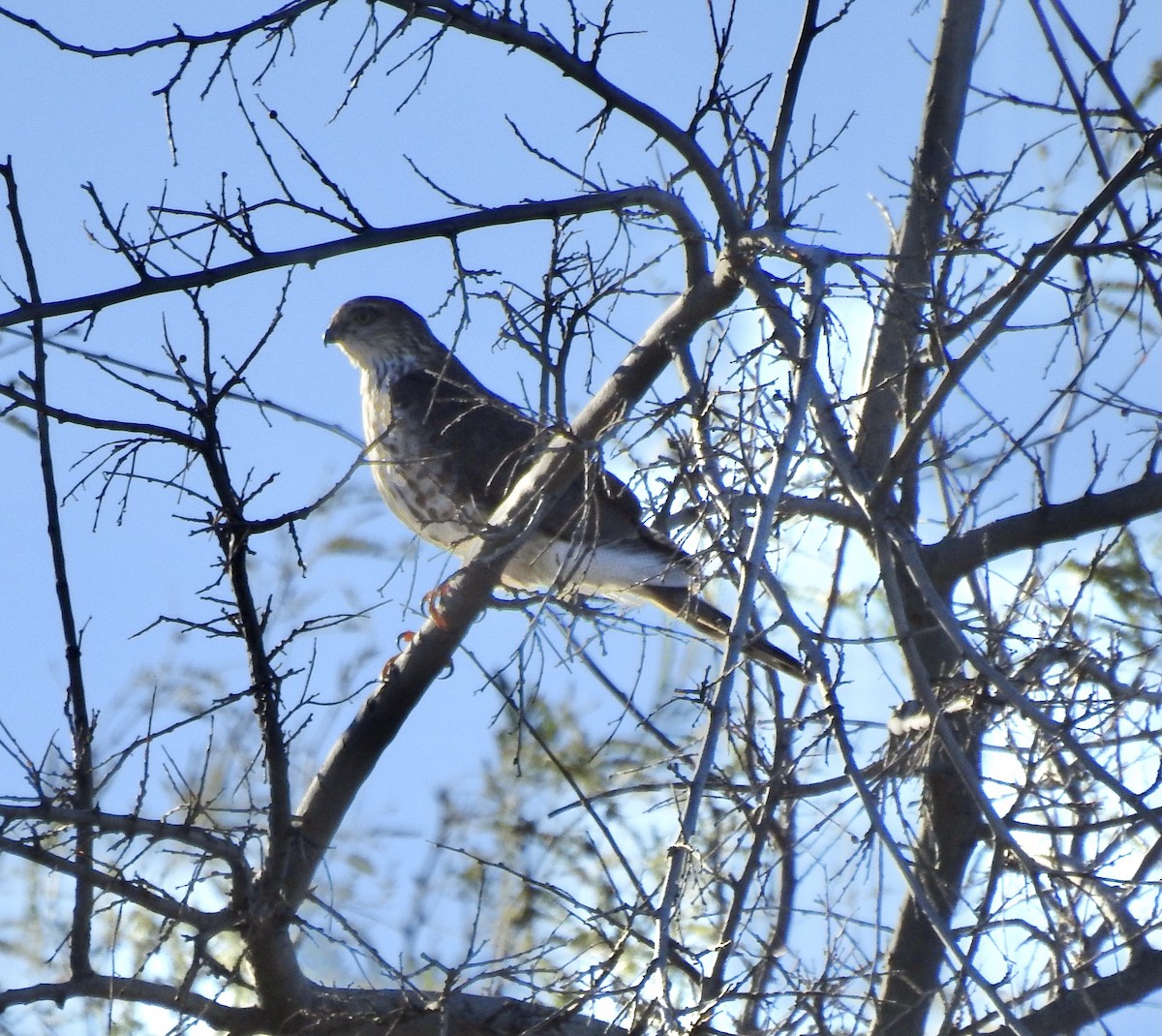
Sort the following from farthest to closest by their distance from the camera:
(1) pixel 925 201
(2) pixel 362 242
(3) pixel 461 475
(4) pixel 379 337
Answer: (4) pixel 379 337, (3) pixel 461 475, (1) pixel 925 201, (2) pixel 362 242

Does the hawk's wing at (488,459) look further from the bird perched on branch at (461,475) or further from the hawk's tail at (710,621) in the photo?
the hawk's tail at (710,621)

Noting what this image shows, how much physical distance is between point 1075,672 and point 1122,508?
893mm

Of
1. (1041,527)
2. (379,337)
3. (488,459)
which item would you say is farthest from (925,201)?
(379,337)

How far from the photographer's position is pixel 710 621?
4.69 meters

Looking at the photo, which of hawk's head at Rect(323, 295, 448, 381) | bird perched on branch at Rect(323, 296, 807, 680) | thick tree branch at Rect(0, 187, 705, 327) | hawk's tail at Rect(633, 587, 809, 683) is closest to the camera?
thick tree branch at Rect(0, 187, 705, 327)

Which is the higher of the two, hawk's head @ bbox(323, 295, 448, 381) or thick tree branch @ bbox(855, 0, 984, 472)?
hawk's head @ bbox(323, 295, 448, 381)

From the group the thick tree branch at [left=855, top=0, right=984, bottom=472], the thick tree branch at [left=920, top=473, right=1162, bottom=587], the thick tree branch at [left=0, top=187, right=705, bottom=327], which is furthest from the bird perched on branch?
the thick tree branch at [left=0, top=187, right=705, bottom=327]

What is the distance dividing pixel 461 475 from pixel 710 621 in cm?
123

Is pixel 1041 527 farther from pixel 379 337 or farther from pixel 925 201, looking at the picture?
pixel 379 337

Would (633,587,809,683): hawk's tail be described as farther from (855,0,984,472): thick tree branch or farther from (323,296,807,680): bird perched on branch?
(855,0,984,472): thick tree branch

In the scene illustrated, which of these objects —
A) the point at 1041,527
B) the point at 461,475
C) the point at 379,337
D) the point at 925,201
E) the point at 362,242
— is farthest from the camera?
the point at 379,337

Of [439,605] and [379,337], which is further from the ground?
[379,337]

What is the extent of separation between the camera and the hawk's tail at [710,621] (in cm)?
419

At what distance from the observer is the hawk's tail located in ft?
13.8
